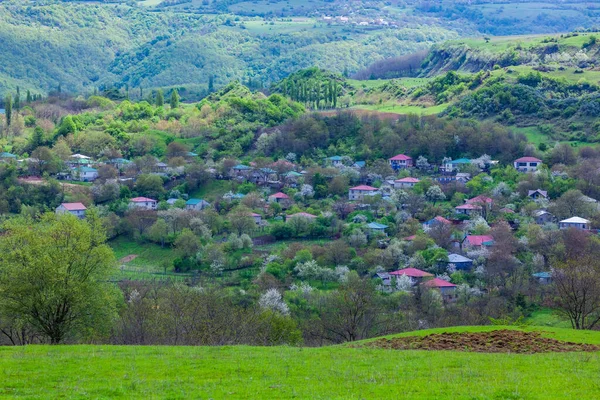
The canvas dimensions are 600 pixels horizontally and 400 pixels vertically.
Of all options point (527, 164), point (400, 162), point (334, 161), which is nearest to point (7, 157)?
point (334, 161)

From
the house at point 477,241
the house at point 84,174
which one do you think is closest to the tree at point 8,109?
the house at point 84,174

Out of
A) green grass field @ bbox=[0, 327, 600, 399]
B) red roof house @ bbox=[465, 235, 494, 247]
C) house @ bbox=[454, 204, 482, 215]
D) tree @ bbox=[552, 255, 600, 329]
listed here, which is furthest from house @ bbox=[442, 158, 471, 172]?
green grass field @ bbox=[0, 327, 600, 399]

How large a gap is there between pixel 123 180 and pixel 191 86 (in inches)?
2968

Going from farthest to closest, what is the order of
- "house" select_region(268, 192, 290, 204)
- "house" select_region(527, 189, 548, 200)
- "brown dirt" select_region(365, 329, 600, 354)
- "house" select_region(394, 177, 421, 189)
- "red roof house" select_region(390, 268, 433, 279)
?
"house" select_region(394, 177, 421, 189) < "house" select_region(268, 192, 290, 204) < "house" select_region(527, 189, 548, 200) < "red roof house" select_region(390, 268, 433, 279) < "brown dirt" select_region(365, 329, 600, 354)

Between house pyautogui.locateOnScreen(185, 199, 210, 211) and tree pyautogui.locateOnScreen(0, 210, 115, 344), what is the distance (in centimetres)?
4255

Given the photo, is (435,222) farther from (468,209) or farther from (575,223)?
(575,223)

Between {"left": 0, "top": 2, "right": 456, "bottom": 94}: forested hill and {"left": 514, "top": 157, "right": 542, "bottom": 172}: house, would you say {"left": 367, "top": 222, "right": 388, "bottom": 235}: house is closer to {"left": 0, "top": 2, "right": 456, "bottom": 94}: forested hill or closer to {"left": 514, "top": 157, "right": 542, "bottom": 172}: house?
{"left": 514, "top": 157, "right": 542, "bottom": 172}: house

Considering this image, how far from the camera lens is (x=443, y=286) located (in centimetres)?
5203

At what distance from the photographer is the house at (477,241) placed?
59.3 metres

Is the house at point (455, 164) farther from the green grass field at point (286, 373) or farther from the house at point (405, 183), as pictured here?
the green grass field at point (286, 373)

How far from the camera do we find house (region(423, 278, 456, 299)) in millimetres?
51312

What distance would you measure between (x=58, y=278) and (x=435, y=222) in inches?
1613

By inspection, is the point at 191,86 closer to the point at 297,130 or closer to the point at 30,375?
the point at 297,130

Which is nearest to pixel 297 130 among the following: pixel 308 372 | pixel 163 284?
pixel 163 284
